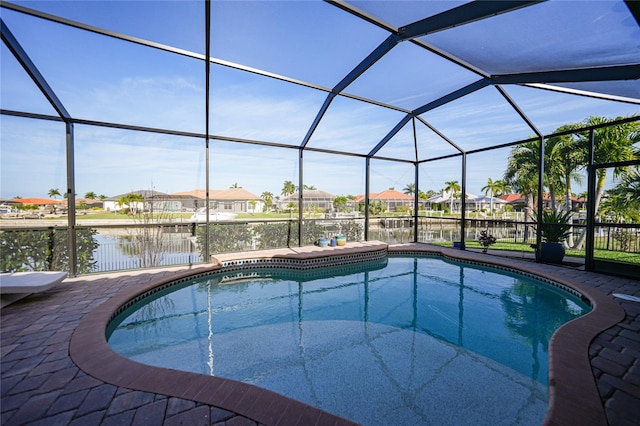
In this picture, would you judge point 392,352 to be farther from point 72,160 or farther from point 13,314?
point 72,160

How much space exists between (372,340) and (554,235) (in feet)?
21.1

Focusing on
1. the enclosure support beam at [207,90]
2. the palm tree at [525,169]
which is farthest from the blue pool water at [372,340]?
the palm tree at [525,169]

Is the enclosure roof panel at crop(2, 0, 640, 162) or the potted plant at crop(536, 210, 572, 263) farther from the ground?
the enclosure roof panel at crop(2, 0, 640, 162)

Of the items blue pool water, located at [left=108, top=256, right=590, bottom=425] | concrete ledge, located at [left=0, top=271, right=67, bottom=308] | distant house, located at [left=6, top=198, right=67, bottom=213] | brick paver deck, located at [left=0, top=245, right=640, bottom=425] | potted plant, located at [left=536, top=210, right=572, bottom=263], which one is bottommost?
blue pool water, located at [left=108, top=256, right=590, bottom=425]

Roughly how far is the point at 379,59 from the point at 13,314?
275 inches

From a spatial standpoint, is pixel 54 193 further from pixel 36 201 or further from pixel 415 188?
pixel 415 188

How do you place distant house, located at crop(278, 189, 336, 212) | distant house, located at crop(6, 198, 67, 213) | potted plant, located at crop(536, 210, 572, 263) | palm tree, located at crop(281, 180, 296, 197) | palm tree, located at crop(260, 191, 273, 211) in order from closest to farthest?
distant house, located at crop(6, 198, 67, 213) → potted plant, located at crop(536, 210, 572, 263) → distant house, located at crop(278, 189, 336, 212) → palm tree, located at crop(260, 191, 273, 211) → palm tree, located at crop(281, 180, 296, 197)

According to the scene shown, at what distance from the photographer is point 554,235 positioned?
7270mm

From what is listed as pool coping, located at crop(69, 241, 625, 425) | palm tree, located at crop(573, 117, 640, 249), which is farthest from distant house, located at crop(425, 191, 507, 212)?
pool coping, located at crop(69, 241, 625, 425)

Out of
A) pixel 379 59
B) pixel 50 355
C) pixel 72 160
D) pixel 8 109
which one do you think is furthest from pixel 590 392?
pixel 8 109

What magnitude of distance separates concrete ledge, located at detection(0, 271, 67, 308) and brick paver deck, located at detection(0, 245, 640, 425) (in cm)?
47

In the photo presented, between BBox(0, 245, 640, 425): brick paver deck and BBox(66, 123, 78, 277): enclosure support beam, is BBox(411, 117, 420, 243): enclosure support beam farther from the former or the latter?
BBox(66, 123, 78, 277): enclosure support beam

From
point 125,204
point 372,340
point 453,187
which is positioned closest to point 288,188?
point 453,187

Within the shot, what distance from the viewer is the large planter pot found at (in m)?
7.17
